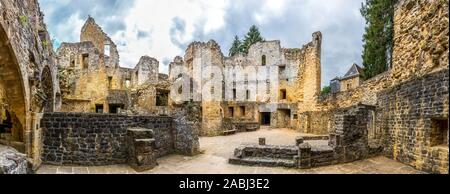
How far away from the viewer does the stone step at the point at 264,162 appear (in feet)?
24.5

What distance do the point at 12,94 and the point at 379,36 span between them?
21.1 m

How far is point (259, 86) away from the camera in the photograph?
2847cm

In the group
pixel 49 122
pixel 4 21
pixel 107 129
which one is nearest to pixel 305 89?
pixel 107 129

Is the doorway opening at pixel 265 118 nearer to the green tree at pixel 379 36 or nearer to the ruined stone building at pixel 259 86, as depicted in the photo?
the ruined stone building at pixel 259 86

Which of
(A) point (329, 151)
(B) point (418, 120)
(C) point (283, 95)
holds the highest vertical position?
(C) point (283, 95)

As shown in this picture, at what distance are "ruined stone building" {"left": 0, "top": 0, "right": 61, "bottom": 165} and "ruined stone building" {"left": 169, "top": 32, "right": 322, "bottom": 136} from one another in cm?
988

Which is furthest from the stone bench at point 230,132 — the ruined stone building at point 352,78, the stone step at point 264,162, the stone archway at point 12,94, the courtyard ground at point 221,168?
the ruined stone building at point 352,78

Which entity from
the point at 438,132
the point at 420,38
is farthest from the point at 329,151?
the point at 420,38

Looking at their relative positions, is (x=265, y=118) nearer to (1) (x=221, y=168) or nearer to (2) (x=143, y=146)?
(1) (x=221, y=168)

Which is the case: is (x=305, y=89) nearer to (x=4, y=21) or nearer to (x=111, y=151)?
(x=111, y=151)

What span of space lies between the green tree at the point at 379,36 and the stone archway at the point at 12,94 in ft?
67.6

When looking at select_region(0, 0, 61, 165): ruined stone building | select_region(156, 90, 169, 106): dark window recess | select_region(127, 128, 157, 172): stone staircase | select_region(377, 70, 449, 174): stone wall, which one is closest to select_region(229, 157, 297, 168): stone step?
select_region(127, 128, 157, 172): stone staircase
